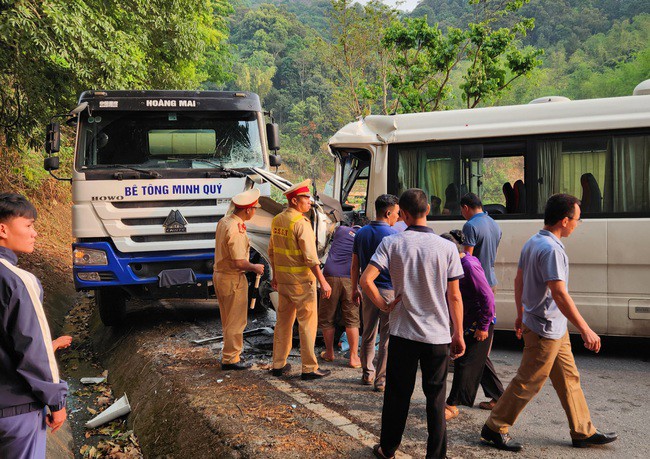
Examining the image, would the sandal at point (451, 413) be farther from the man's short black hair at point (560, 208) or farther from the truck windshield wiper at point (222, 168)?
the truck windshield wiper at point (222, 168)

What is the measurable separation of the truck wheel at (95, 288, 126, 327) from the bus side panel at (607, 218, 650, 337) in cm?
669

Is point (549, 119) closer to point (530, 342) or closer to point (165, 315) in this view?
point (530, 342)

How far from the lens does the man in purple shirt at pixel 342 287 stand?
667 centimetres

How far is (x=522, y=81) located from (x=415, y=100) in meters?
39.5

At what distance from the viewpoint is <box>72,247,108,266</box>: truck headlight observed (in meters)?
7.95

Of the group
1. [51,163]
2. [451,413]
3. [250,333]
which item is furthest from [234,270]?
[51,163]

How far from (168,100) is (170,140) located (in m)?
0.55

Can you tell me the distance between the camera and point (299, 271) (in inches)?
239

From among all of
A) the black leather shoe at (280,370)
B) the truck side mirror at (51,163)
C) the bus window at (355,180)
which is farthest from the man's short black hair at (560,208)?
the truck side mirror at (51,163)

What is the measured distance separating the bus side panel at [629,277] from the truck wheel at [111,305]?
6.69m

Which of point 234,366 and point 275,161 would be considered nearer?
point 234,366

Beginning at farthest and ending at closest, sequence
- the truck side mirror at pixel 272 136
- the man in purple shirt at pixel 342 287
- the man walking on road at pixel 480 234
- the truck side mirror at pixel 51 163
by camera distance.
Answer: the truck side mirror at pixel 272 136, the truck side mirror at pixel 51 163, the man in purple shirt at pixel 342 287, the man walking on road at pixel 480 234

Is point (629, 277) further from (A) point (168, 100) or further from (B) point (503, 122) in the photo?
(A) point (168, 100)

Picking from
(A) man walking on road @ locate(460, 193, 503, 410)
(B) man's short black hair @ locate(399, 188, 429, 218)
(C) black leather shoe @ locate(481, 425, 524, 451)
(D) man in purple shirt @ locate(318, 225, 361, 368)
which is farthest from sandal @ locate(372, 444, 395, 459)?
(D) man in purple shirt @ locate(318, 225, 361, 368)
